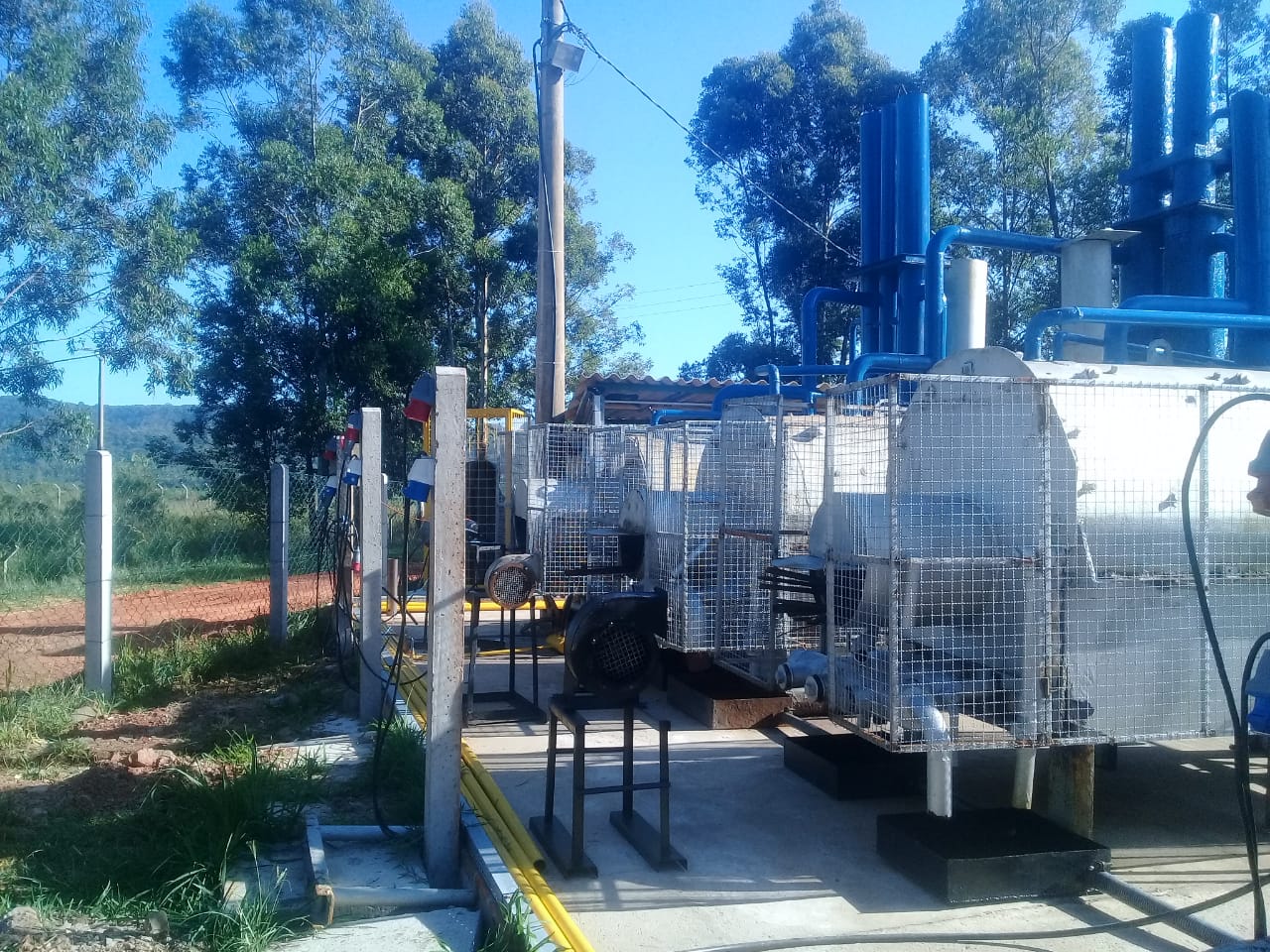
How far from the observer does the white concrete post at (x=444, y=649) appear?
4512 mm

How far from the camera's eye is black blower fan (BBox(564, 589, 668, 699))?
4.92m

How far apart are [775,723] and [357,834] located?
3335 mm

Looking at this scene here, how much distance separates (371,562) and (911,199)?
19.7ft

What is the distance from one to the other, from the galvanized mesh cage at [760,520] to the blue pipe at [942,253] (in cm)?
223

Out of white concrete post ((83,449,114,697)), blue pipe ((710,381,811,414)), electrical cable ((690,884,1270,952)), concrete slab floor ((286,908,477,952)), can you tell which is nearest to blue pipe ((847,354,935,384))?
blue pipe ((710,381,811,414))

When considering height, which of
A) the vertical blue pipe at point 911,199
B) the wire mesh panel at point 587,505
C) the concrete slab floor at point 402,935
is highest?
the vertical blue pipe at point 911,199

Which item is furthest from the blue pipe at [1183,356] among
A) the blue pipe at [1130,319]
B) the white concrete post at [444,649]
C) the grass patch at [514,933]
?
the grass patch at [514,933]

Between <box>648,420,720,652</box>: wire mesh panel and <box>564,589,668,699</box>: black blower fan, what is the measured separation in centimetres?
71

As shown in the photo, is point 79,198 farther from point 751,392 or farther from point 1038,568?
point 1038,568

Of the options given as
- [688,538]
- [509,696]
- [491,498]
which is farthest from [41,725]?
[491,498]

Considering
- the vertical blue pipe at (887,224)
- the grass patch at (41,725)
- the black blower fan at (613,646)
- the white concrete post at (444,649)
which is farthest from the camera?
the vertical blue pipe at (887,224)

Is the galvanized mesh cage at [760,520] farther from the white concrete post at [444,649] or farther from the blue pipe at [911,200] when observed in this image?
the blue pipe at [911,200]

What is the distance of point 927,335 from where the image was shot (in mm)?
8609

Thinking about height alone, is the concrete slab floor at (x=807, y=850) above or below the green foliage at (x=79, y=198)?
below
